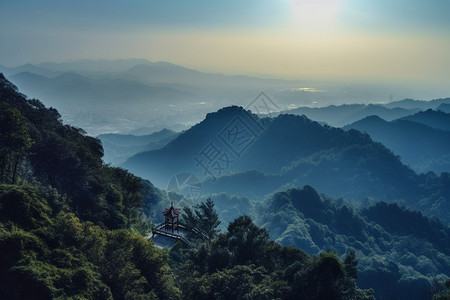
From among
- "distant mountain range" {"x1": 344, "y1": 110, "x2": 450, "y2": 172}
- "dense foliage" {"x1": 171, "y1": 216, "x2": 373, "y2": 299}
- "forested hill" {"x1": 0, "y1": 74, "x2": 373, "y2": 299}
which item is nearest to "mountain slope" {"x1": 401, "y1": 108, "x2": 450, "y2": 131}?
"distant mountain range" {"x1": 344, "y1": 110, "x2": 450, "y2": 172}

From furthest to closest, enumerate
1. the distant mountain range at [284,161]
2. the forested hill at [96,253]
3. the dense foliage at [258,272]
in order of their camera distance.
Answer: the distant mountain range at [284,161] → the dense foliage at [258,272] → the forested hill at [96,253]

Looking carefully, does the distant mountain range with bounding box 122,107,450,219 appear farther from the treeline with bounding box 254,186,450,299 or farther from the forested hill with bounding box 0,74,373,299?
the forested hill with bounding box 0,74,373,299

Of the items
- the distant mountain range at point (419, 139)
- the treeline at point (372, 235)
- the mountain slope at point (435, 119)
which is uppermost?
the mountain slope at point (435, 119)

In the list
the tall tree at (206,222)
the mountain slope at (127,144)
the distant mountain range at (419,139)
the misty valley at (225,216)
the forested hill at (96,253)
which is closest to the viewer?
the forested hill at (96,253)

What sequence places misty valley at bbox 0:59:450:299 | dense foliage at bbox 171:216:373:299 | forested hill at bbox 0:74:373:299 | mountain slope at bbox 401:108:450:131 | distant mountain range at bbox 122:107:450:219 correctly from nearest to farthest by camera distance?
forested hill at bbox 0:74:373:299, misty valley at bbox 0:59:450:299, dense foliage at bbox 171:216:373:299, distant mountain range at bbox 122:107:450:219, mountain slope at bbox 401:108:450:131

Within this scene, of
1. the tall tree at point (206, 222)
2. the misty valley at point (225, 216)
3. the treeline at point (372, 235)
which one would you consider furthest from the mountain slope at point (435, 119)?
the tall tree at point (206, 222)

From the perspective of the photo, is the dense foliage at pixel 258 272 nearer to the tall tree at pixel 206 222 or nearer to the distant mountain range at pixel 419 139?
the tall tree at pixel 206 222

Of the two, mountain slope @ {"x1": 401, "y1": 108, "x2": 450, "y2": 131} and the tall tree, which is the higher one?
mountain slope @ {"x1": 401, "y1": 108, "x2": 450, "y2": 131}

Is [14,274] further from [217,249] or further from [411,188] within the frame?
[411,188]
